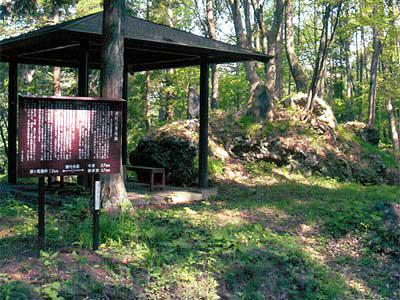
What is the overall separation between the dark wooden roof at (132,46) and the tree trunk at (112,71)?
0.76 metres

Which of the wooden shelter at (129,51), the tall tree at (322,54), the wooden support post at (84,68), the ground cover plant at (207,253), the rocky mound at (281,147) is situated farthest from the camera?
the tall tree at (322,54)

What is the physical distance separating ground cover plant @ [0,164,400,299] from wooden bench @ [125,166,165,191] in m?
1.68

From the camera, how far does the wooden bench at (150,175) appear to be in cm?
1161

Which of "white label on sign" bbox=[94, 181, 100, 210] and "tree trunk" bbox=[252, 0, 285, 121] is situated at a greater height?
"tree trunk" bbox=[252, 0, 285, 121]

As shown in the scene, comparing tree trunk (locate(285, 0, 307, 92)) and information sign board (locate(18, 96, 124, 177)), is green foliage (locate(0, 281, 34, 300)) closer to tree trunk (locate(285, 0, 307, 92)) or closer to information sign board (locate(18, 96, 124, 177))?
information sign board (locate(18, 96, 124, 177))

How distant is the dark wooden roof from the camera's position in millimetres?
9344

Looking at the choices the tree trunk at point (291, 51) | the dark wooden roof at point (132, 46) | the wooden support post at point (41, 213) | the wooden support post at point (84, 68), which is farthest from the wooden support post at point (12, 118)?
the tree trunk at point (291, 51)

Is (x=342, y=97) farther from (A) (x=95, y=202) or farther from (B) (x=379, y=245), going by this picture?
(A) (x=95, y=202)

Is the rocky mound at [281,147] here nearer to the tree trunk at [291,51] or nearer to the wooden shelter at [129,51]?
the wooden shelter at [129,51]

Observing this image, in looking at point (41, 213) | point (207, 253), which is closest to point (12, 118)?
point (41, 213)

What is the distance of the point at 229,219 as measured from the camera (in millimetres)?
8867

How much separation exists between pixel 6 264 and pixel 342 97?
3260cm

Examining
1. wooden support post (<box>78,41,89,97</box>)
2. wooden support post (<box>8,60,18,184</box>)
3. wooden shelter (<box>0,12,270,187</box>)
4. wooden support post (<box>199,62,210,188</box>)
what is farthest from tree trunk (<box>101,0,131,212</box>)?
wooden support post (<box>8,60,18,184</box>)

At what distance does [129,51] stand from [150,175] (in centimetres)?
325
